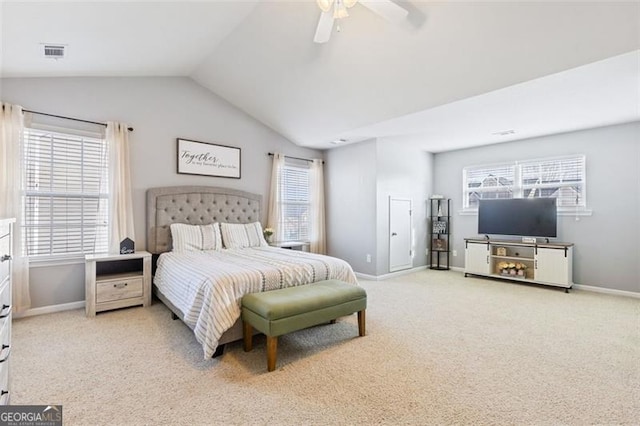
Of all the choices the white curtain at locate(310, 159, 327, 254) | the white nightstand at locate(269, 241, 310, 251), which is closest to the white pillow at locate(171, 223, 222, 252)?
the white nightstand at locate(269, 241, 310, 251)

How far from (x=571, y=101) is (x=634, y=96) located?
0.61 meters

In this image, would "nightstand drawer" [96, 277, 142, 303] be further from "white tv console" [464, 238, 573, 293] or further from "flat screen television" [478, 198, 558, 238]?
"flat screen television" [478, 198, 558, 238]

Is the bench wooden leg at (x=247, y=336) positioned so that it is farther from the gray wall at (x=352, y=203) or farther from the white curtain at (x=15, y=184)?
the gray wall at (x=352, y=203)

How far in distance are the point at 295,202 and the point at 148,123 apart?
2.76 m

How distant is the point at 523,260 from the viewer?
17.4 feet

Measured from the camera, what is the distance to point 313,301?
2.62 metres

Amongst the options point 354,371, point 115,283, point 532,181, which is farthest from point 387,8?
point 532,181

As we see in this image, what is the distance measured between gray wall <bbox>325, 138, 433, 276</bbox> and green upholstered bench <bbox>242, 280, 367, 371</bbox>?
262 centimetres

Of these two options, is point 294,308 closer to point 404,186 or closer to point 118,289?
point 118,289

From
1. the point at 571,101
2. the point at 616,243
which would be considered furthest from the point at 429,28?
the point at 616,243

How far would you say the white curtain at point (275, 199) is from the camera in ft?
18.3

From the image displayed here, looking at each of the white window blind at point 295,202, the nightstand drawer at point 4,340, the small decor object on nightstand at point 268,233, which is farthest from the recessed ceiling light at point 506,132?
the nightstand drawer at point 4,340

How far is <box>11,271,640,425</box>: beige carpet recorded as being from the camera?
1.88 meters

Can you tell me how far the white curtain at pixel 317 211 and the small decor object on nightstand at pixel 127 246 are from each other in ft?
10.1
